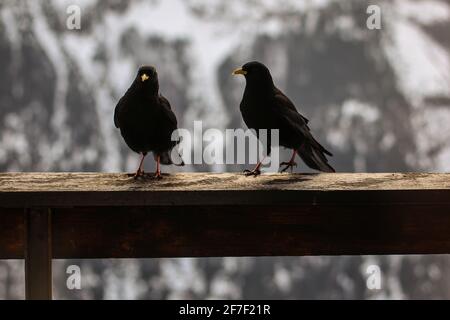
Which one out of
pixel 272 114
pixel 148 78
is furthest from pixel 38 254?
pixel 272 114

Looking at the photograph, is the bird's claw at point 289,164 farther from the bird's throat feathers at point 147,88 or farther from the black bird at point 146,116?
the bird's throat feathers at point 147,88

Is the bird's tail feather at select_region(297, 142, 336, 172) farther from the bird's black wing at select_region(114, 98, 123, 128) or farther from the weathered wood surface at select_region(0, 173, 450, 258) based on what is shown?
the weathered wood surface at select_region(0, 173, 450, 258)

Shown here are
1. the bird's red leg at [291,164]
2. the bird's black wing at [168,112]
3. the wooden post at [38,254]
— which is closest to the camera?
the wooden post at [38,254]

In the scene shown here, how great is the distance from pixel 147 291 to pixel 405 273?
2.50 meters

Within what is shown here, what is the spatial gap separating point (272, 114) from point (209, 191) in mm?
1210

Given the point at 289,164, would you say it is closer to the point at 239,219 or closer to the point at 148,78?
the point at 148,78

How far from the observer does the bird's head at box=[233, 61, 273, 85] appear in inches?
111

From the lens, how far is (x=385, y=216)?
5.89ft

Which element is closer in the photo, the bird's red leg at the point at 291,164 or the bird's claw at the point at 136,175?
the bird's claw at the point at 136,175

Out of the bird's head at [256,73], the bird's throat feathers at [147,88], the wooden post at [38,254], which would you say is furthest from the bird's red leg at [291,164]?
the wooden post at [38,254]

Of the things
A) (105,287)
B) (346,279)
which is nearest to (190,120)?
(105,287)

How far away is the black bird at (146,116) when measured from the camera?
2.49m

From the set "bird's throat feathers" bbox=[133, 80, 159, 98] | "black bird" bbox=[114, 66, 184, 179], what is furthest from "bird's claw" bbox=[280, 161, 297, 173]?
"bird's throat feathers" bbox=[133, 80, 159, 98]

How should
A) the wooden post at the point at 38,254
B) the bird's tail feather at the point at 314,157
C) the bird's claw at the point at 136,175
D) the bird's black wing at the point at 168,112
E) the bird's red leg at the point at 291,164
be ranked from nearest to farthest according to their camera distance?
the wooden post at the point at 38,254, the bird's claw at the point at 136,175, the bird's black wing at the point at 168,112, the bird's tail feather at the point at 314,157, the bird's red leg at the point at 291,164
